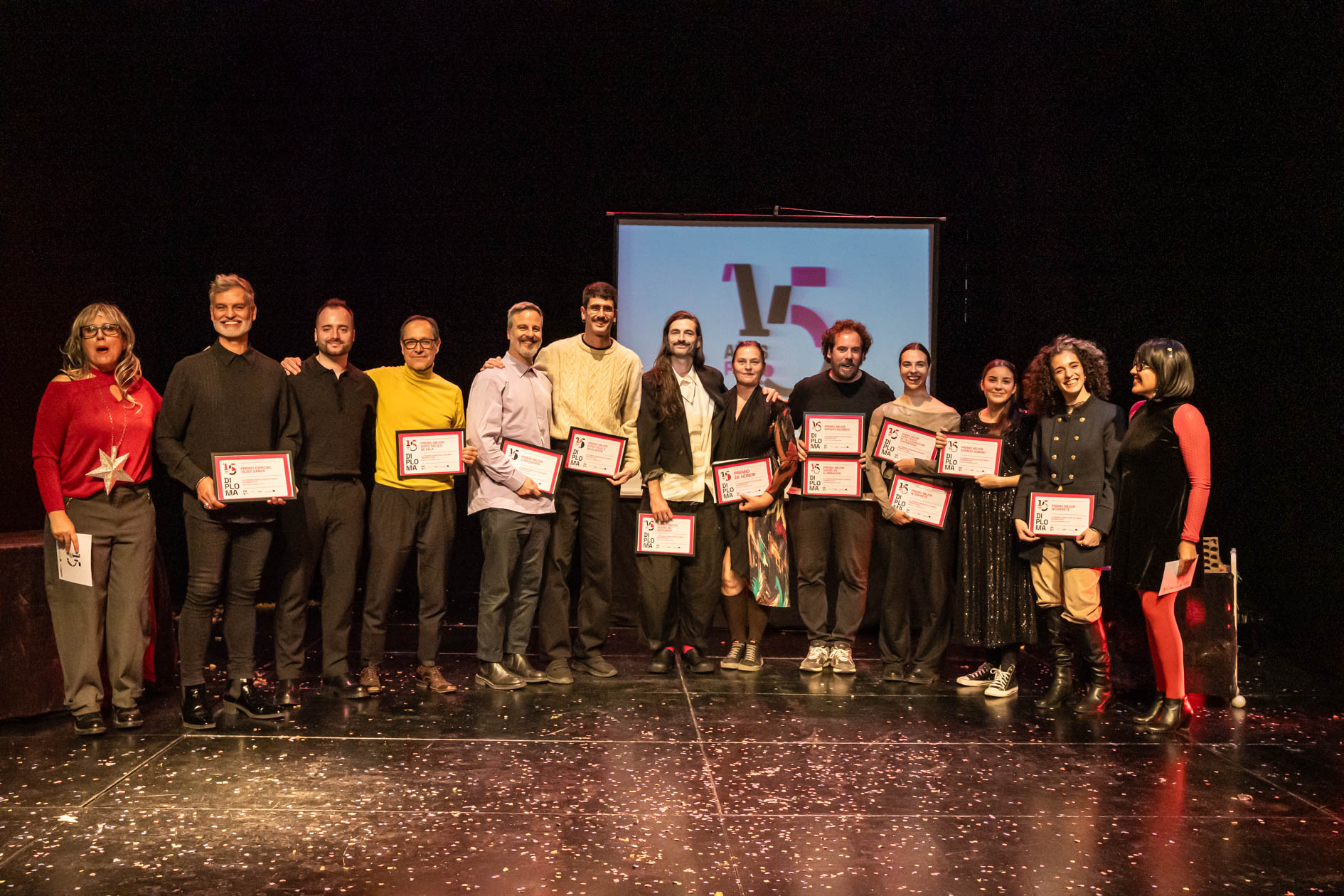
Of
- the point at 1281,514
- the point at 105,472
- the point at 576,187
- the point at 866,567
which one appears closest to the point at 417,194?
the point at 576,187

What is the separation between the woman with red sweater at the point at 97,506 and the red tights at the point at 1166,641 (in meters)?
3.79

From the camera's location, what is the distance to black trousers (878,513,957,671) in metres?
4.34

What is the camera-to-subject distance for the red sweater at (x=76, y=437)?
344 centimetres

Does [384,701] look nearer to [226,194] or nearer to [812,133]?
[226,194]

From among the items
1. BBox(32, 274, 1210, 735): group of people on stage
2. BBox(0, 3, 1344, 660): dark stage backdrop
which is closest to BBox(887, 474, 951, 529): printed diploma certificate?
BBox(32, 274, 1210, 735): group of people on stage

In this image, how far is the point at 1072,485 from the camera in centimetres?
397

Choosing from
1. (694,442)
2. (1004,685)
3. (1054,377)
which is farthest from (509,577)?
(1054,377)

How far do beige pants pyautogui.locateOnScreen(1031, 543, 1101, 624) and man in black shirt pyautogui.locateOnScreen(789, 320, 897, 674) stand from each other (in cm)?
77

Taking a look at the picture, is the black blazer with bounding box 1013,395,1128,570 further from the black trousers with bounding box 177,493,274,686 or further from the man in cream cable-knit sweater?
the black trousers with bounding box 177,493,274,686

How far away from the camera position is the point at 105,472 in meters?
3.49

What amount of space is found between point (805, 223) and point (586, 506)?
2.41m

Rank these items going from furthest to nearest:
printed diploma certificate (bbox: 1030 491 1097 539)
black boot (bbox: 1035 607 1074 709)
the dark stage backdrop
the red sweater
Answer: the dark stage backdrop
black boot (bbox: 1035 607 1074 709)
printed diploma certificate (bbox: 1030 491 1097 539)
the red sweater

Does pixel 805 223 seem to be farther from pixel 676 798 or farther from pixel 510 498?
pixel 676 798

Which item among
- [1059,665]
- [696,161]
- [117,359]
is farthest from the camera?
[696,161]
